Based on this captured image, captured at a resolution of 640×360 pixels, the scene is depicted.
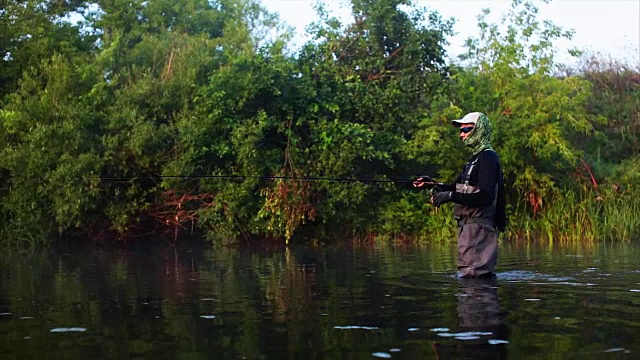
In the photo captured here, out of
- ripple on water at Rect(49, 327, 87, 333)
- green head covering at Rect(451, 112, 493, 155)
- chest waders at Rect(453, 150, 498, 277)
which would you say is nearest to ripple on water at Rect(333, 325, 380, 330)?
ripple on water at Rect(49, 327, 87, 333)

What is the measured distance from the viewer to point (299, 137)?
21.7 m

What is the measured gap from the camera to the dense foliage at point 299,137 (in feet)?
69.1

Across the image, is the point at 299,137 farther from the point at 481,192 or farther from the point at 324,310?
the point at 324,310

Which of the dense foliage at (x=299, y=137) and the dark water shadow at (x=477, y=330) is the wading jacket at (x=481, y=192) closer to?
the dark water shadow at (x=477, y=330)

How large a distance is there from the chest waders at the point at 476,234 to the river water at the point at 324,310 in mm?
204

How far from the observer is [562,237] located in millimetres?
21156

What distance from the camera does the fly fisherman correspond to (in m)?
9.80

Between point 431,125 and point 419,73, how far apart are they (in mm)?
1913

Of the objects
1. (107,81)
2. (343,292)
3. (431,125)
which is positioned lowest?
(343,292)

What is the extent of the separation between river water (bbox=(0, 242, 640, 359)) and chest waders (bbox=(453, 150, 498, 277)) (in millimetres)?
204

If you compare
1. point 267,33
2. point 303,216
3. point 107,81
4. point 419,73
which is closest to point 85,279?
point 303,216

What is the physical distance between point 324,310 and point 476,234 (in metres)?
2.29

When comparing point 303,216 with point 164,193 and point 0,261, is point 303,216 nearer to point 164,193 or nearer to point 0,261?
point 164,193

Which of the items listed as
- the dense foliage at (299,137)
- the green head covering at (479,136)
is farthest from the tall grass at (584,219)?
the green head covering at (479,136)
